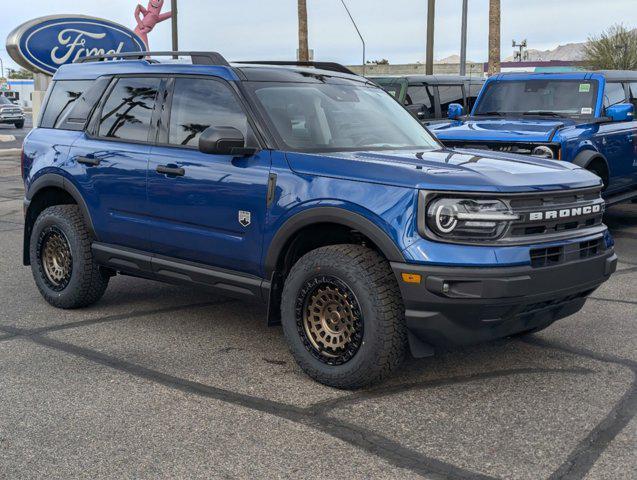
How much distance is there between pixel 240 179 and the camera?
524cm

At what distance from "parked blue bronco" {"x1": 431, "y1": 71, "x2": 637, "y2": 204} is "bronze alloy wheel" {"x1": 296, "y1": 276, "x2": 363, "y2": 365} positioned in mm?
5048

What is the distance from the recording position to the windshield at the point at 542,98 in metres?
10.5

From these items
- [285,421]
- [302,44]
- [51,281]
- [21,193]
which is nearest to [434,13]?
[302,44]

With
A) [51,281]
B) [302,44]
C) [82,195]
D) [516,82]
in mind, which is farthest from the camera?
[302,44]

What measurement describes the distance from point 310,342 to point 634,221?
844cm

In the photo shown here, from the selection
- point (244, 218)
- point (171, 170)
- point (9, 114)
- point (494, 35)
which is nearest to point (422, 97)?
point (171, 170)

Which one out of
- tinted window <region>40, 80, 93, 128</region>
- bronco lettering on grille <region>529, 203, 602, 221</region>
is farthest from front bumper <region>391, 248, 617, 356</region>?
tinted window <region>40, 80, 93, 128</region>

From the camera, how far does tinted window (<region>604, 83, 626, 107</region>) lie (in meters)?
10.7

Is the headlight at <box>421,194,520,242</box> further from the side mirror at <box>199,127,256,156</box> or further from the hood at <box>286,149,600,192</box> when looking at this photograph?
the side mirror at <box>199,127,256,156</box>

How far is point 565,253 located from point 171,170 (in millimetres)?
2564

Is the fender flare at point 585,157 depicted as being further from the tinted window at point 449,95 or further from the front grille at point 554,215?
the front grille at point 554,215

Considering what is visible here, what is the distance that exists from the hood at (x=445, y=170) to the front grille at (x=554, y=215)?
0.06 m

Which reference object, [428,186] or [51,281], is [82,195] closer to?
[51,281]

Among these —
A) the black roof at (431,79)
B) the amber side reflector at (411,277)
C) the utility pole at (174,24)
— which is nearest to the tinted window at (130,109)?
the amber side reflector at (411,277)
